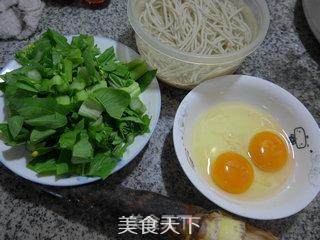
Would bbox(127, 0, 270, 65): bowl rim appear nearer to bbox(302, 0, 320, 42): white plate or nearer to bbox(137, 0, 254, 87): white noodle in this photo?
bbox(137, 0, 254, 87): white noodle

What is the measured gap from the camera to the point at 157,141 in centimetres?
117

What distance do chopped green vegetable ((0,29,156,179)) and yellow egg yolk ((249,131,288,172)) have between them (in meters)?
0.33

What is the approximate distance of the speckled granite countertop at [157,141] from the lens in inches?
40.5

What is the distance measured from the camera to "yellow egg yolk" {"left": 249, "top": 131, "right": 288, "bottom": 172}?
108 cm

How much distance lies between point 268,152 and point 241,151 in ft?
0.26

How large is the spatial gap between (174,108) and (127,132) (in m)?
0.26

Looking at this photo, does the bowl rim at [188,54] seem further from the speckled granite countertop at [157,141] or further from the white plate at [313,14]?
the white plate at [313,14]

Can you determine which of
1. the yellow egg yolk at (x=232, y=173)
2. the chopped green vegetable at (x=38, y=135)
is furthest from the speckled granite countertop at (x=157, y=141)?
the chopped green vegetable at (x=38, y=135)

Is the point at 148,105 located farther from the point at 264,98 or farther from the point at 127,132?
the point at 264,98

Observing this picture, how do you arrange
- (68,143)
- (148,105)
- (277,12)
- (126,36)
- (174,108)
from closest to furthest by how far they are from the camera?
(68,143)
(148,105)
(174,108)
(126,36)
(277,12)

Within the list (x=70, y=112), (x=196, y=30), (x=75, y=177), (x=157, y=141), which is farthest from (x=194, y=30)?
(x=75, y=177)

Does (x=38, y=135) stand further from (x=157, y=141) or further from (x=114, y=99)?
(x=157, y=141)

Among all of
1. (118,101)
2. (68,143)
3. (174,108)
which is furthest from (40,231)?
(174,108)

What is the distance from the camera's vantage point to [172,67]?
3.65 feet
